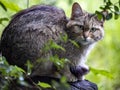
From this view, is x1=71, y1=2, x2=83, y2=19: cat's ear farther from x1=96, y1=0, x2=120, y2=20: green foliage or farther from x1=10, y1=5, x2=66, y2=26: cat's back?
x1=96, y1=0, x2=120, y2=20: green foliage

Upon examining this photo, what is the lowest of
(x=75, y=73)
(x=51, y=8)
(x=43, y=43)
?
(x=75, y=73)

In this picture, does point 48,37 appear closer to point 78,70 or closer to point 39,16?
point 39,16

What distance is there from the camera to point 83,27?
Result: 4328 mm

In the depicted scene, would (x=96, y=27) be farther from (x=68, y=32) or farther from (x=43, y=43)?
(x=43, y=43)

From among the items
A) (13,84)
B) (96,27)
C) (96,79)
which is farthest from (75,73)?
(96,79)

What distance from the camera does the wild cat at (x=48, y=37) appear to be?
4.07 metres

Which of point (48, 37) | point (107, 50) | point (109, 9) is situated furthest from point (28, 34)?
point (107, 50)

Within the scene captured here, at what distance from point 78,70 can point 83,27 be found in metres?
0.40

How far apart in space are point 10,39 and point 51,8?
0.62m

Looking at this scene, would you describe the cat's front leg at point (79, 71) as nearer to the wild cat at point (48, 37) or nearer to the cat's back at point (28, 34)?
the wild cat at point (48, 37)

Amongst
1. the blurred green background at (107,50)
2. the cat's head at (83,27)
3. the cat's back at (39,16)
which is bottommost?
the blurred green background at (107,50)

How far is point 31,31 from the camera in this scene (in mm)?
4113

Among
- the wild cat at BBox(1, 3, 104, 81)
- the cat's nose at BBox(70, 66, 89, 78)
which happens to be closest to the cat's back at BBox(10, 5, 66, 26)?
the wild cat at BBox(1, 3, 104, 81)

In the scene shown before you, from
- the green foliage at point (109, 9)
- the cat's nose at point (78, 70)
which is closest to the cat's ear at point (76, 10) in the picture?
the cat's nose at point (78, 70)
